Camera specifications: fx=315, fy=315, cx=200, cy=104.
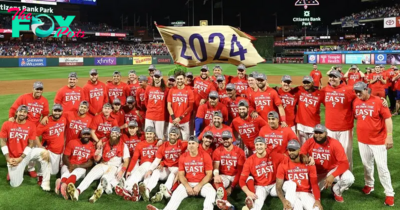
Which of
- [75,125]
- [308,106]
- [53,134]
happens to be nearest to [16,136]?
[53,134]

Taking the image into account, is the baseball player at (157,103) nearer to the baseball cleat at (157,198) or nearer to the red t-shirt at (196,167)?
the red t-shirt at (196,167)

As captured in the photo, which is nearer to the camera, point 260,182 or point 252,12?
point 260,182

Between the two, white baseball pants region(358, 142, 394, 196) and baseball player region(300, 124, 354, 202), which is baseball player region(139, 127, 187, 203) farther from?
white baseball pants region(358, 142, 394, 196)

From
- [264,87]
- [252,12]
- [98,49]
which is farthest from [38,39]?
[264,87]

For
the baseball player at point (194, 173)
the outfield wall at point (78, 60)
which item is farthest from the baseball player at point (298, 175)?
the outfield wall at point (78, 60)

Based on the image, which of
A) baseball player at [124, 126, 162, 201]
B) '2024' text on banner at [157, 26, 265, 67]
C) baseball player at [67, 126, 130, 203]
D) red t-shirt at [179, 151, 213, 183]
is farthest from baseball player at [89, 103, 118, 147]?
red t-shirt at [179, 151, 213, 183]

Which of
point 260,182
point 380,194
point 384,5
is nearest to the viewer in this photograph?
point 260,182

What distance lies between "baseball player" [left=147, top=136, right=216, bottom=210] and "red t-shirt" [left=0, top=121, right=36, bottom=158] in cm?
338

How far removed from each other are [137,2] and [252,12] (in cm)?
2787

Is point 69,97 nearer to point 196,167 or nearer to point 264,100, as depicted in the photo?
point 196,167

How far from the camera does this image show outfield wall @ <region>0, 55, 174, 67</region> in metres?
41.7

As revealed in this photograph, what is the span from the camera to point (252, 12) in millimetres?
75938

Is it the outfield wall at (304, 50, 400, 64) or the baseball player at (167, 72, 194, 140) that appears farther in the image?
the outfield wall at (304, 50, 400, 64)

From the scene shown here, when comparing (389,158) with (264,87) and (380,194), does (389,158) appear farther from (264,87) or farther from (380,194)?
(264,87)
